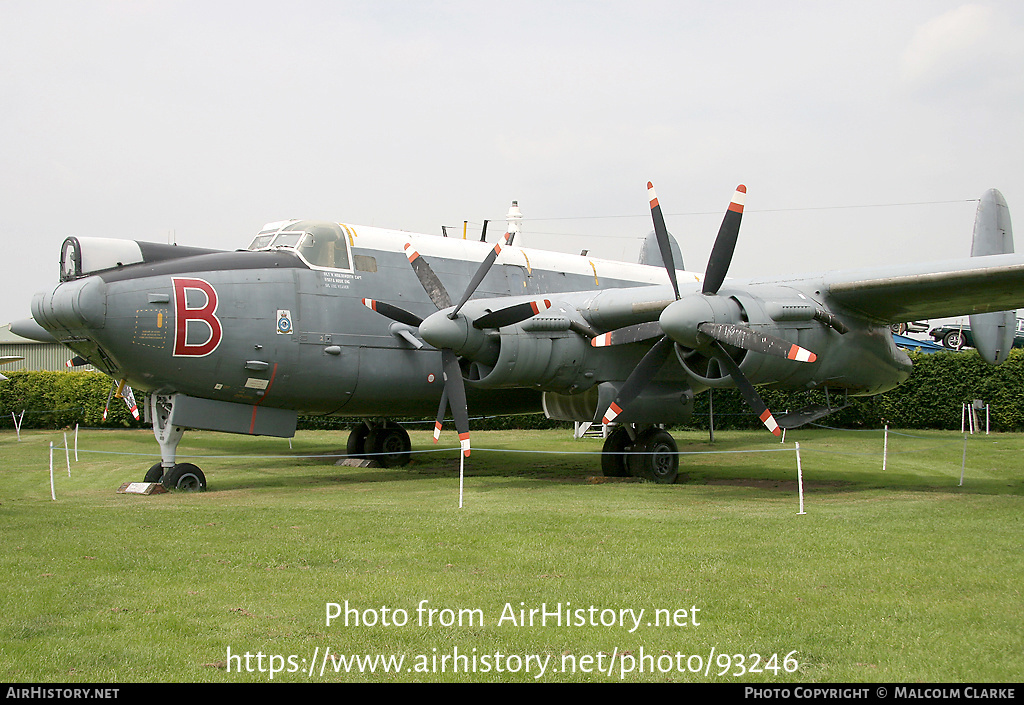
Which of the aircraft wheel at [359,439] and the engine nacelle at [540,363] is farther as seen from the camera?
the aircraft wheel at [359,439]

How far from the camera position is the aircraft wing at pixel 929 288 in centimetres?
1214

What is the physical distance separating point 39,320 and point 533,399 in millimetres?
9286

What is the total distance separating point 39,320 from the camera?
12891 mm

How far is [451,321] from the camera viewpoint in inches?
532

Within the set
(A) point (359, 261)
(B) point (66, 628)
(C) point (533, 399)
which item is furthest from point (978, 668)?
(C) point (533, 399)

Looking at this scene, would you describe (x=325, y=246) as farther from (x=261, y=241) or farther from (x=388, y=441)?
(x=388, y=441)

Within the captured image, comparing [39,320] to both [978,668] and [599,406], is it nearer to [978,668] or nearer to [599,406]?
[599,406]

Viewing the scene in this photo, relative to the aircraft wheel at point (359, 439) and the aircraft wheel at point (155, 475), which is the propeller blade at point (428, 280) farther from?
the aircraft wheel at point (359, 439)

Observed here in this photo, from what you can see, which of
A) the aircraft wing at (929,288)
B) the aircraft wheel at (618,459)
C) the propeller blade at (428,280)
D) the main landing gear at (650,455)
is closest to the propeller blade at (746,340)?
the aircraft wing at (929,288)

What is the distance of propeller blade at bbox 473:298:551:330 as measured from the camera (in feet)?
44.6

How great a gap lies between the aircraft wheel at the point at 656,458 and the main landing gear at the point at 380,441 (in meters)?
5.90

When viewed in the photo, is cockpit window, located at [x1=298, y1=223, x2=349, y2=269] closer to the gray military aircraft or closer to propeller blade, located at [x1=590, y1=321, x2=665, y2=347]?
the gray military aircraft

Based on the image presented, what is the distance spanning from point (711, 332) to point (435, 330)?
427 cm
